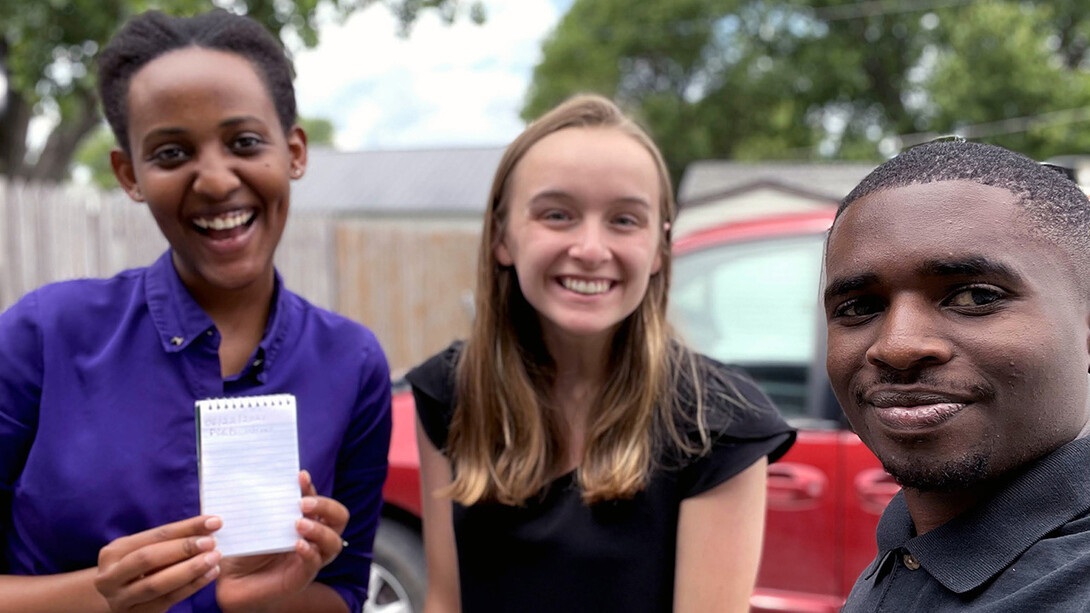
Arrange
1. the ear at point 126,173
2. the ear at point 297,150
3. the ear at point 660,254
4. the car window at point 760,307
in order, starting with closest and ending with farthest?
the ear at point 126,173 < the ear at point 297,150 < the ear at point 660,254 < the car window at point 760,307

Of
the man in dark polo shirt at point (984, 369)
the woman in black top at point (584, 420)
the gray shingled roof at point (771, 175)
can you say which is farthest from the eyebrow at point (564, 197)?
the gray shingled roof at point (771, 175)

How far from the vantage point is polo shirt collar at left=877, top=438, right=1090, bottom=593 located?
1.02 m

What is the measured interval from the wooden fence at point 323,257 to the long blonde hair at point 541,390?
6.30 metres

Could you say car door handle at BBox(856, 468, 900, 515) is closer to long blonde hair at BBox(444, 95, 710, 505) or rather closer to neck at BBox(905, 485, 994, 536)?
long blonde hair at BBox(444, 95, 710, 505)

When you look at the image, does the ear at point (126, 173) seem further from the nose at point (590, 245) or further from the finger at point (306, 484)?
the nose at point (590, 245)

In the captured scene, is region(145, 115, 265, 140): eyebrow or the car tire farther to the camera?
the car tire

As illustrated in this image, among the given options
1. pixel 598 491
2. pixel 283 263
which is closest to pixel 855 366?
pixel 598 491

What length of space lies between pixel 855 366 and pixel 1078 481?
0.90ft

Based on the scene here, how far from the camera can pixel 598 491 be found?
1832mm

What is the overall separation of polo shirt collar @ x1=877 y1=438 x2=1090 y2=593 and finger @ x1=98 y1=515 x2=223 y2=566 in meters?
1.14

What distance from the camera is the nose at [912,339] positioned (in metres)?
1.05

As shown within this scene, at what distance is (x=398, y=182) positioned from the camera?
105ft

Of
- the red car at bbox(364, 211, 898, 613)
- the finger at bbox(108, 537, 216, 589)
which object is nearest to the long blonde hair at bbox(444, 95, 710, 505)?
the finger at bbox(108, 537, 216, 589)

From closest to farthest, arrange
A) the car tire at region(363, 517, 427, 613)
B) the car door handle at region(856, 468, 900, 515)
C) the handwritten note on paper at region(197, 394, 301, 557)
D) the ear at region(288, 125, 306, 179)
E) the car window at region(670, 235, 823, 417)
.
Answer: the handwritten note on paper at region(197, 394, 301, 557), the ear at region(288, 125, 306, 179), the car door handle at region(856, 468, 900, 515), the car window at region(670, 235, 823, 417), the car tire at region(363, 517, 427, 613)
